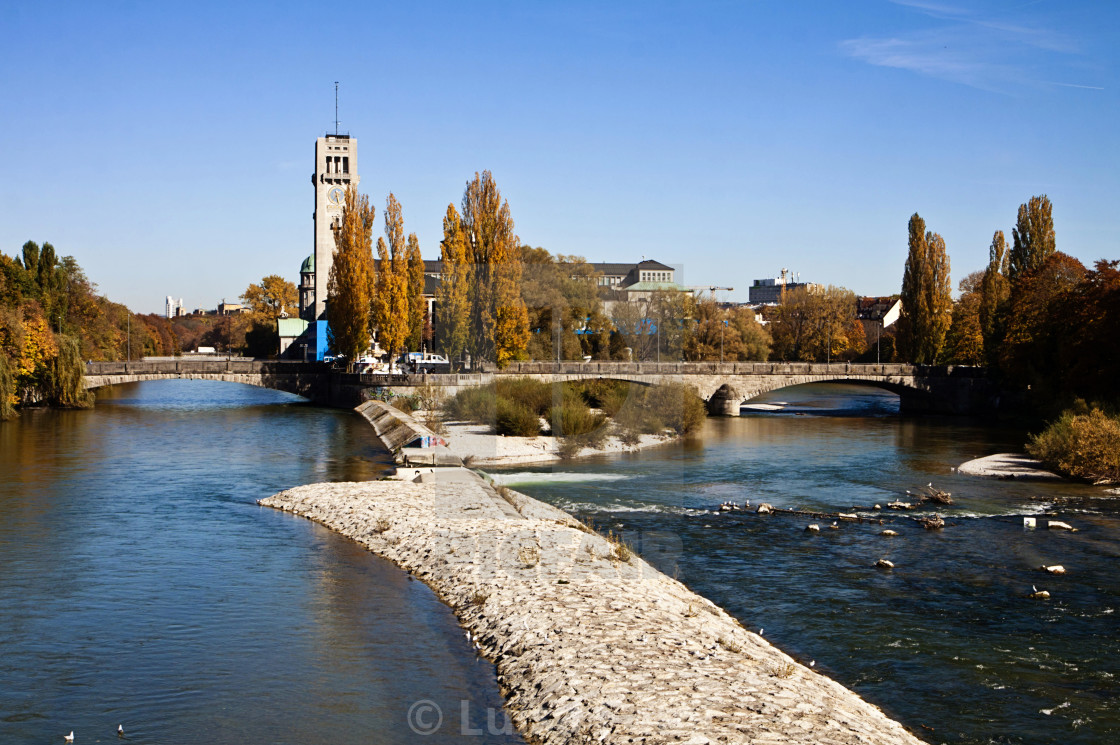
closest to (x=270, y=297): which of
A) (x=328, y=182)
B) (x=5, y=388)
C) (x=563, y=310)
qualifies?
(x=328, y=182)

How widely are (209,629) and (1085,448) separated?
3606 cm

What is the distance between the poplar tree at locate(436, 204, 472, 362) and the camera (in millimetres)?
70125

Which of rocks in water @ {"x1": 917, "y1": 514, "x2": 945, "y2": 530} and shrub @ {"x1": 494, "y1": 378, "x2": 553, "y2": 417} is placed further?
shrub @ {"x1": 494, "y1": 378, "x2": 553, "y2": 417}

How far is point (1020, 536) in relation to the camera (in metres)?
27.5

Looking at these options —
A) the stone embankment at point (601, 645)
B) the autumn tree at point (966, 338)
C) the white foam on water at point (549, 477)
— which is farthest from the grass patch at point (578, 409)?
the autumn tree at point (966, 338)

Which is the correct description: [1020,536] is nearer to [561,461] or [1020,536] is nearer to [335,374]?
[561,461]

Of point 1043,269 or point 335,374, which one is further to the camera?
point 335,374

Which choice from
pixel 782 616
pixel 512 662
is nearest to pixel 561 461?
pixel 782 616

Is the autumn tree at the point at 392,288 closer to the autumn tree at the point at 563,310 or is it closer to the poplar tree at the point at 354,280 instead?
the poplar tree at the point at 354,280

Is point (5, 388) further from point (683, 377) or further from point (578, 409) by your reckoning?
point (683, 377)

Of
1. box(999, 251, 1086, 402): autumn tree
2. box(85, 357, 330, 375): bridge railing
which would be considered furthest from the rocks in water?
Result: box(85, 357, 330, 375): bridge railing

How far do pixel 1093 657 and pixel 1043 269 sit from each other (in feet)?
207

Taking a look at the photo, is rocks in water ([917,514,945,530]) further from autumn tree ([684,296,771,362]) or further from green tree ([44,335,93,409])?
autumn tree ([684,296,771,362])

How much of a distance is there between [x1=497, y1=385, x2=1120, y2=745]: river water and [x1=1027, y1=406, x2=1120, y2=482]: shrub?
2.29m
